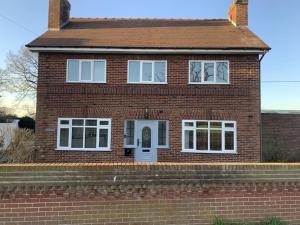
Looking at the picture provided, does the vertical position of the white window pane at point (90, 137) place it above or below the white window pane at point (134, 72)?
below

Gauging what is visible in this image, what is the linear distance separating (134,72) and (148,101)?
4.98ft

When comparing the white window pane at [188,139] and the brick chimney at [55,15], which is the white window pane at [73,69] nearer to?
the brick chimney at [55,15]

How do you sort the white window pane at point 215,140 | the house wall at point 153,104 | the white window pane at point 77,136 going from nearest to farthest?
the house wall at point 153,104
the white window pane at point 215,140
the white window pane at point 77,136

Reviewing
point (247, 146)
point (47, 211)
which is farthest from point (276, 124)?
point (47, 211)

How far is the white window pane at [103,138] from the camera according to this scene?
53.1 ft

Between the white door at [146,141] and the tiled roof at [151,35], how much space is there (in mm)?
3540

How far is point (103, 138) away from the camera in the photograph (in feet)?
53.2

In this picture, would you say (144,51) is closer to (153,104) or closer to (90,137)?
(153,104)

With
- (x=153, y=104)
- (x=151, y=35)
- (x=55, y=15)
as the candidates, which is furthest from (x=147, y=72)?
(x=55, y=15)

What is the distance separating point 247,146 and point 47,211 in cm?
1144

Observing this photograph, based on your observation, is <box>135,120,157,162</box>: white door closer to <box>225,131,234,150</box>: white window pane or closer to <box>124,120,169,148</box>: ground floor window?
<box>124,120,169,148</box>: ground floor window

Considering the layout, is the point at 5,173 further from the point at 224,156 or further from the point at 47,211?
the point at 224,156

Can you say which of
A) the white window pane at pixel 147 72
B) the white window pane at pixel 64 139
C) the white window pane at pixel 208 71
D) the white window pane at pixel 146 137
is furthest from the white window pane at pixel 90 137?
the white window pane at pixel 208 71

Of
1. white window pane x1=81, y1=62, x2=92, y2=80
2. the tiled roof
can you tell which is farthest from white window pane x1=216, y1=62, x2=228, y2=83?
white window pane x1=81, y1=62, x2=92, y2=80
